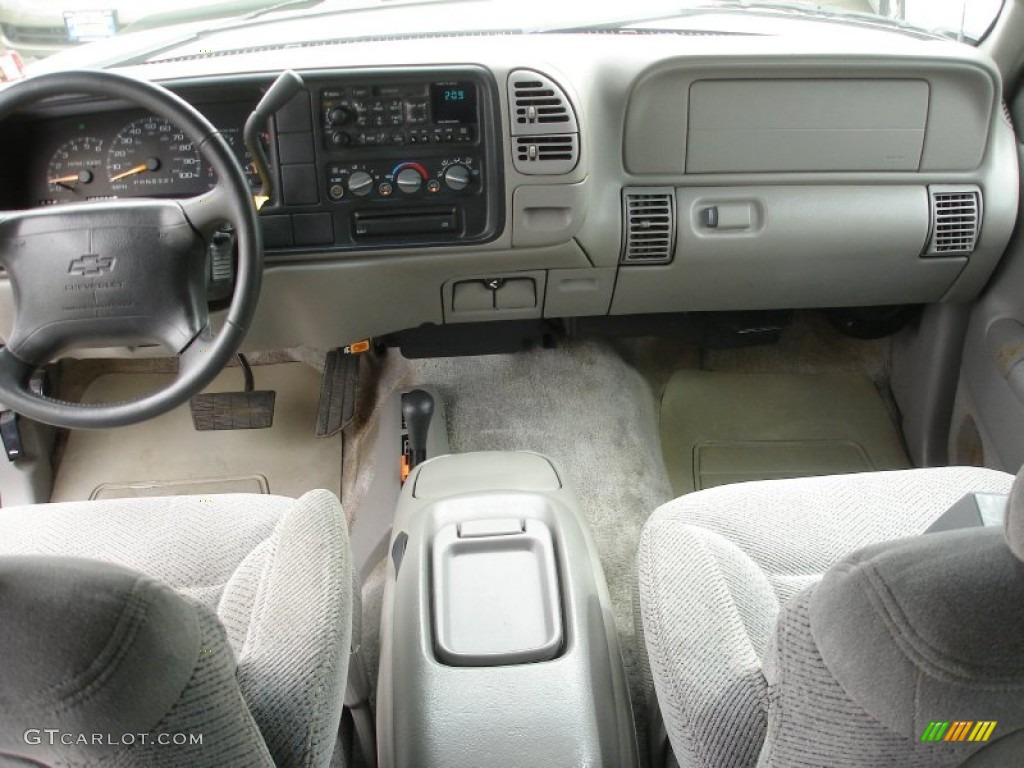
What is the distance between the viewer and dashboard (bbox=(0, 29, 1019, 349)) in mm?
1471

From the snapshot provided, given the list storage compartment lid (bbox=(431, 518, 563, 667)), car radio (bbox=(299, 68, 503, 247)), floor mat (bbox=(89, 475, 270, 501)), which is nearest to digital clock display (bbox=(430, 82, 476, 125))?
car radio (bbox=(299, 68, 503, 247))

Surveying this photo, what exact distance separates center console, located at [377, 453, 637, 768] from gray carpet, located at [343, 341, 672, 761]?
58cm

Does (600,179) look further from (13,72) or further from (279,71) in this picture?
(13,72)

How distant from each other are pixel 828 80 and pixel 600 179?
1.50 ft

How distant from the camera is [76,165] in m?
1.48

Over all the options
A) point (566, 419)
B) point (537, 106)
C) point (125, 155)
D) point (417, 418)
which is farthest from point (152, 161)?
point (566, 419)

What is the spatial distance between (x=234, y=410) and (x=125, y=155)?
2.93 feet

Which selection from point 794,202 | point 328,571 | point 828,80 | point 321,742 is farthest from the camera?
point 794,202

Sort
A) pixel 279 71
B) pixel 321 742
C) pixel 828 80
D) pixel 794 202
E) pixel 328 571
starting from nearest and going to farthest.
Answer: pixel 321 742
pixel 328 571
pixel 279 71
pixel 828 80
pixel 794 202

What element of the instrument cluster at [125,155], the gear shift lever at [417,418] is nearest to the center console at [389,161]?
the instrument cluster at [125,155]

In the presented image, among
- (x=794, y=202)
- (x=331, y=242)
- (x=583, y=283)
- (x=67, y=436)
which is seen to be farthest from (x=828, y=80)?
(x=67, y=436)

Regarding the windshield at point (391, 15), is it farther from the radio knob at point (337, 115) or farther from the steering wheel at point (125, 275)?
the steering wheel at point (125, 275)

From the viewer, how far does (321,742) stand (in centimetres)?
80

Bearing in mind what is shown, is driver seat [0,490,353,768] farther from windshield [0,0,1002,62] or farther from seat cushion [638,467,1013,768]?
windshield [0,0,1002,62]
